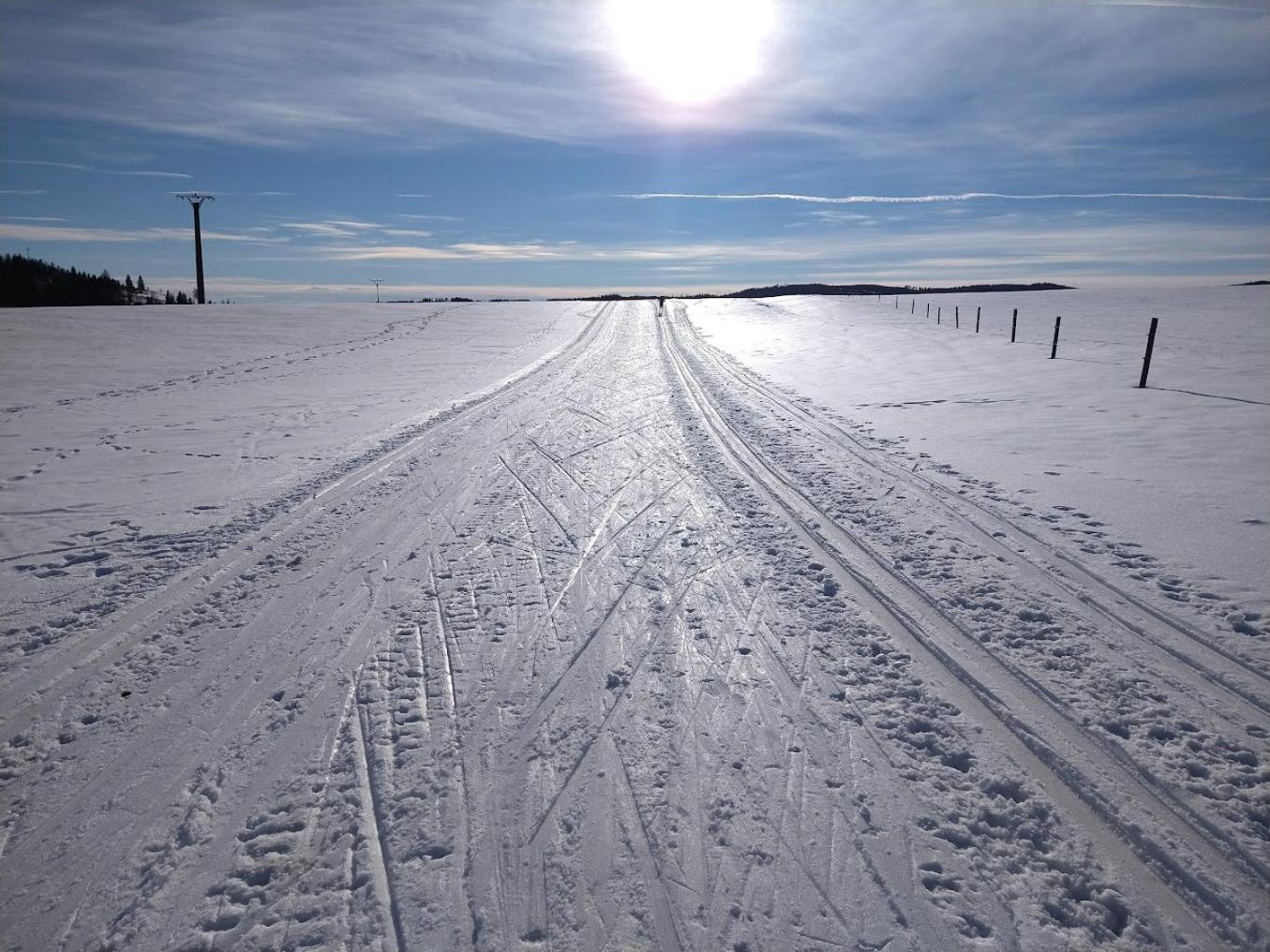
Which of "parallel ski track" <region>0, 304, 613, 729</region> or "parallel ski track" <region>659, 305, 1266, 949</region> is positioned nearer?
"parallel ski track" <region>659, 305, 1266, 949</region>

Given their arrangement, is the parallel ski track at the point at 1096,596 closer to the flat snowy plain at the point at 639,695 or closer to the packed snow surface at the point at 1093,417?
the flat snowy plain at the point at 639,695

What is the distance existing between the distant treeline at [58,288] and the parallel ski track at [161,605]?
69.7m

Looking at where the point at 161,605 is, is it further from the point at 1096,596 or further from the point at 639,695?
the point at 1096,596

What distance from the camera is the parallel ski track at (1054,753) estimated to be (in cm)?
250

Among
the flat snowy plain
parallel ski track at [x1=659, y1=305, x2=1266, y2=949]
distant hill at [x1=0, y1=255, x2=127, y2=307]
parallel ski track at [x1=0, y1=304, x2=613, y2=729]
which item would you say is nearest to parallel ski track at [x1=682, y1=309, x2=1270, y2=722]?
the flat snowy plain

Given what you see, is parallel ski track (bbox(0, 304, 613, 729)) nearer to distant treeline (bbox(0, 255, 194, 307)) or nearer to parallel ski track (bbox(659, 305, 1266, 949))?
parallel ski track (bbox(659, 305, 1266, 949))

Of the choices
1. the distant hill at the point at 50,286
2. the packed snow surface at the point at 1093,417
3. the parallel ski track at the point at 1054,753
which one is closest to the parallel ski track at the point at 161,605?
the parallel ski track at the point at 1054,753

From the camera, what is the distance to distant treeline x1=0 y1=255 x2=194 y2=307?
6234cm

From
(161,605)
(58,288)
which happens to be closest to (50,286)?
(58,288)

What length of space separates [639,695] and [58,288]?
90042 mm

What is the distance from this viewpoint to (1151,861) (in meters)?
2.61

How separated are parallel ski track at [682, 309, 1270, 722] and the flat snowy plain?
3 cm

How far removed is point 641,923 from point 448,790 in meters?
1.02

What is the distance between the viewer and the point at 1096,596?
468 centimetres
